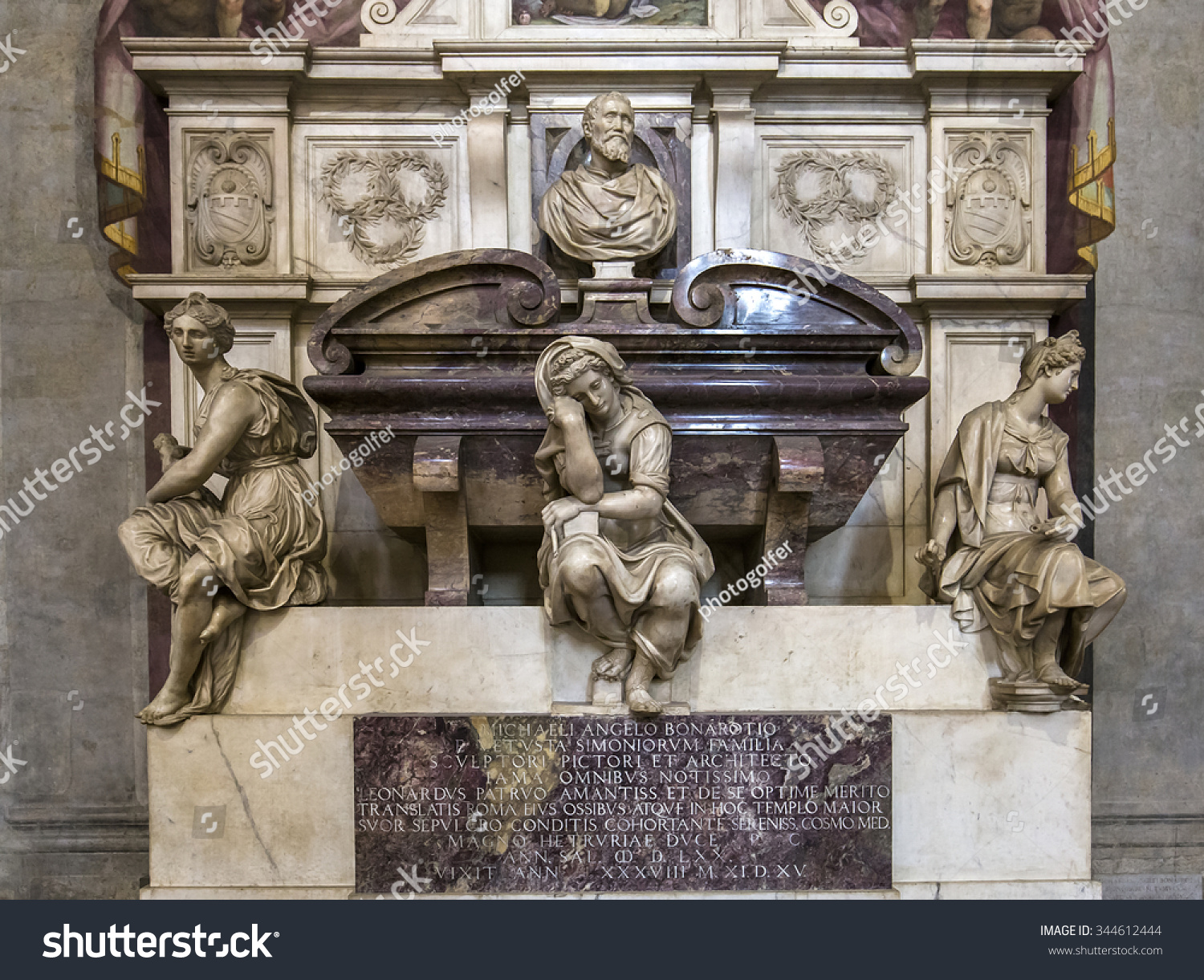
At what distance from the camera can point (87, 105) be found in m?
6.48

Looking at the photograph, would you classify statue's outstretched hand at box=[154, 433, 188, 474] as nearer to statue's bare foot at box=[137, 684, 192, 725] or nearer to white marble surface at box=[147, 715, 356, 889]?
statue's bare foot at box=[137, 684, 192, 725]

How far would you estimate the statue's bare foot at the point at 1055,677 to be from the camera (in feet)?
15.0

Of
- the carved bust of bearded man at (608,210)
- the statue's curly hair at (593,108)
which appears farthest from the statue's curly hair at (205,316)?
the statue's curly hair at (593,108)

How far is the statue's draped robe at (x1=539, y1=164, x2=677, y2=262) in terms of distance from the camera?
580 centimetres

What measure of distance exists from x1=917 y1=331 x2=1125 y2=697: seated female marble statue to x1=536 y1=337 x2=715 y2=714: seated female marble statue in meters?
1.12

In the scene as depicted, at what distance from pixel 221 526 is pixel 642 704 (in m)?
1.87

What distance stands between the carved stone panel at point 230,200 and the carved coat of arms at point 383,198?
13.5 inches

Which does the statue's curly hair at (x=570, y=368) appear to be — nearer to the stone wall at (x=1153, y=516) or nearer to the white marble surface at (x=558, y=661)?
the white marble surface at (x=558, y=661)

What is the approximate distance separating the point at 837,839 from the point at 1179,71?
16.2ft

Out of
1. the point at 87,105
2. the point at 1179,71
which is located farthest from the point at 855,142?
the point at 87,105

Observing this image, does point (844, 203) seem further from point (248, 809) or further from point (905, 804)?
point (248, 809)

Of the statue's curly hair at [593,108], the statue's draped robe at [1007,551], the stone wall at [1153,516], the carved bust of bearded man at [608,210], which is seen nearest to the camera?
the statue's draped robe at [1007,551]

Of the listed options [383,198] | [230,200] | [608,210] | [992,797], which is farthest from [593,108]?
[992,797]

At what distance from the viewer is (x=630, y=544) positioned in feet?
15.2
